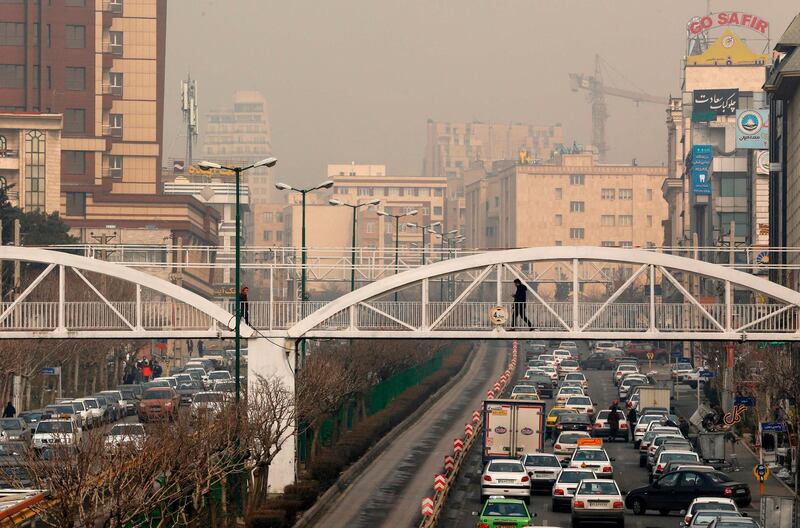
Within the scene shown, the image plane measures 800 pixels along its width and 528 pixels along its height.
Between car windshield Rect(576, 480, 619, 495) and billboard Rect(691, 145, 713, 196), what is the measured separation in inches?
4388

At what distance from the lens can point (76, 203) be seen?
16162 centimetres

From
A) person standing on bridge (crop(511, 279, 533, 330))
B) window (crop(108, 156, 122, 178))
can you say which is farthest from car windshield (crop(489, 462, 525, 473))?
window (crop(108, 156, 122, 178))

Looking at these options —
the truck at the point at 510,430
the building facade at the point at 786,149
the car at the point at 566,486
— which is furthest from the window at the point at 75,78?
the car at the point at 566,486

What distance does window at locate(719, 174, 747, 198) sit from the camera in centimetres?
15738

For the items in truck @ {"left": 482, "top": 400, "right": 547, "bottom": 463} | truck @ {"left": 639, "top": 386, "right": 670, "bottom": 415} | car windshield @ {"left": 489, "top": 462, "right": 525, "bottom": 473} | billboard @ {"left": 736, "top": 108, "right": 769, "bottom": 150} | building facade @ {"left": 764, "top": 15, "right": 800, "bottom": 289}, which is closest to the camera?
car windshield @ {"left": 489, "top": 462, "right": 525, "bottom": 473}

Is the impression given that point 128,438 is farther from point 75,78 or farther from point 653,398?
point 75,78

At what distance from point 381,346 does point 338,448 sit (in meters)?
25.3

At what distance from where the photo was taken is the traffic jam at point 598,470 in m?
49.3

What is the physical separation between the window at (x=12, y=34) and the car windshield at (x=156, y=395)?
310 ft

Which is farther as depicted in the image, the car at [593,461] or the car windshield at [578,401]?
the car windshield at [578,401]

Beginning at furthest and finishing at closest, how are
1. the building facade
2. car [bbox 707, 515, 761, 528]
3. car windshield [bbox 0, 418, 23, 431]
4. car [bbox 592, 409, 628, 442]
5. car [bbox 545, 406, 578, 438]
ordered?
the building facade < car [bbox 592, 409, 628, 442] < car [bbox 545, 406, 578, 438] < car windshield [bbox 0, 418, 23, 431] < car [bbox 707, 515, 761, 528]

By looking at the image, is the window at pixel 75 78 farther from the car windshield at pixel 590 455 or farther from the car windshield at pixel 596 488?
the car windshield at pixel 596 488

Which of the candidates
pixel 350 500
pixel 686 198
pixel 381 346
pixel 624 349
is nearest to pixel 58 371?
pixel 381 346

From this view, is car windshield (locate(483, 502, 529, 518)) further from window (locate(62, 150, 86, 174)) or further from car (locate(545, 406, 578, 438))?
window (locate(62, 150, 86, 174))
